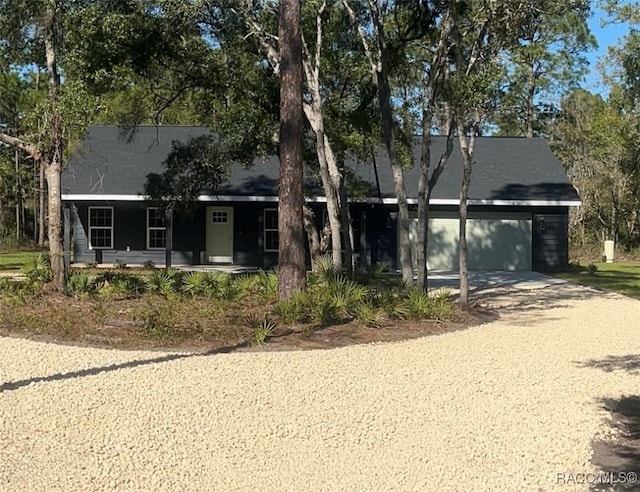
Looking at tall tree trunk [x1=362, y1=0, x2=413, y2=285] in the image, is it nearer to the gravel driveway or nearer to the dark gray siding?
the gravel driveway

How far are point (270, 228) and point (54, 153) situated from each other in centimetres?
1164

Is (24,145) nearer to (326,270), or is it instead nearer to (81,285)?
(81,285)

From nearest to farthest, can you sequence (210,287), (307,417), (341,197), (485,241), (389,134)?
(307,417) < (210,287) < (389,134) < (341,197) < (485,241)

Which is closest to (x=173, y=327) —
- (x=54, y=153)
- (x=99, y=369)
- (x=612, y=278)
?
(x=99, y=369)

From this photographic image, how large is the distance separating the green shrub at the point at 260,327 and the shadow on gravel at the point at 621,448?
4.18m

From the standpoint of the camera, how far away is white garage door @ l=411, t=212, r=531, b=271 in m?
24.5

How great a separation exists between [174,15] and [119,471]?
36.4 feet

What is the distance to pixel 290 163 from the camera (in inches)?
475

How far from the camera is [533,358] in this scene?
9070 mm

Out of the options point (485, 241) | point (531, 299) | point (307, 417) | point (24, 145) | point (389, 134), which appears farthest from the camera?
point (485, 241)

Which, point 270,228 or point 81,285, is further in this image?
point 270,228

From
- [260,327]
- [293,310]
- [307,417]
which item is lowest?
[307,417]

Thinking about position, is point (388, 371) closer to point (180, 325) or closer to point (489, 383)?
point (489, 383)

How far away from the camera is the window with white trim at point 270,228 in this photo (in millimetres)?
24312
